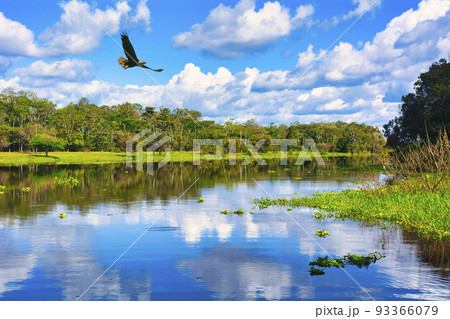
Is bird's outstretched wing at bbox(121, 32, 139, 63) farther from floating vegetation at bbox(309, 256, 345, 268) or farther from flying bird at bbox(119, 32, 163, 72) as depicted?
floating vegetation at bbox(309, 256, 345, 268)

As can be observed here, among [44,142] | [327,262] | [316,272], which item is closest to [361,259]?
[327,262]

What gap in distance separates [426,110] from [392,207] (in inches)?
1133

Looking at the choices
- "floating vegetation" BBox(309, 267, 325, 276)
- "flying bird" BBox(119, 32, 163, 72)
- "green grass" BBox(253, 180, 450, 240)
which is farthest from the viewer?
"flying bird" BBox(119, 32, 163, 72)

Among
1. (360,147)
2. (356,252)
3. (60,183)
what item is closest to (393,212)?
(356,252)

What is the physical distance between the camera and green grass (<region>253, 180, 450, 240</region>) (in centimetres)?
1298

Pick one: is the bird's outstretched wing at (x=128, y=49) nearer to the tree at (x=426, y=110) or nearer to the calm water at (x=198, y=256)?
the calm water at (x=198, y=256)

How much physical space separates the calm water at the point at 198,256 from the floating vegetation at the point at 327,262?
9.6 inches

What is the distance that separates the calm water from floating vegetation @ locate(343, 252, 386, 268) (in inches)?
7.3

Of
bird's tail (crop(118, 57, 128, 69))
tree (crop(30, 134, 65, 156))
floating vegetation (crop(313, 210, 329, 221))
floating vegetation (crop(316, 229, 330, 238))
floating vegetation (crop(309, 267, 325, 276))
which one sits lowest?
floating vegetation (crop(309, 267, 325, 276))

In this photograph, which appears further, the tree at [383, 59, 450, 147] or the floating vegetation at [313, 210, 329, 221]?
the tree at [383, 59, 450, 147]

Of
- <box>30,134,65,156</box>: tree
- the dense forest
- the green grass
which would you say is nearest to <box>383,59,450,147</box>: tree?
the green grass

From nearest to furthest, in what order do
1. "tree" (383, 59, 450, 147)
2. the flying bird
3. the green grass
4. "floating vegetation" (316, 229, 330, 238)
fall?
"floating vegetation" (316, 229, 330, 238), the green grass, the flying bird, "tree" (383, 59, 450, 147)

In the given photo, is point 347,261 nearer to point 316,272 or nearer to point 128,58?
point 316,272

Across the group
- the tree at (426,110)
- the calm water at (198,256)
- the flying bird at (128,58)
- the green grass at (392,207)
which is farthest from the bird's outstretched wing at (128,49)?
the tree at (426,110)
